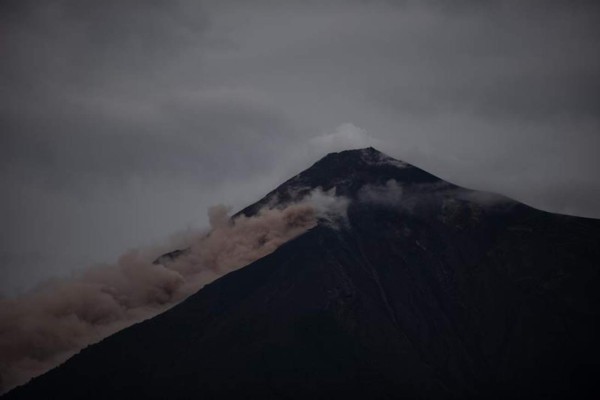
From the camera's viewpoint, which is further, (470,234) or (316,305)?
(470,234)

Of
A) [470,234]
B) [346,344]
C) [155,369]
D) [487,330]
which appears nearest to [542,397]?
[487,330]

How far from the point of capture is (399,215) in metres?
174

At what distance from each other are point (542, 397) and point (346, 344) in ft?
110

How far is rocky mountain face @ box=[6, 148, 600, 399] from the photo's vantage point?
440ft

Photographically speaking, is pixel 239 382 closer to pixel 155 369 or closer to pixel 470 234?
pixel 155 369

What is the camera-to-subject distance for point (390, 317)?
493 ft

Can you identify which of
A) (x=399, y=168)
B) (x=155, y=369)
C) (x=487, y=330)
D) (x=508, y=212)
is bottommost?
(x=487, y=330)

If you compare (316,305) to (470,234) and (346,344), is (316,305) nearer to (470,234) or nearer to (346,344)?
(346,344)

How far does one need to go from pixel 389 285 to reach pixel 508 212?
34.3 metres

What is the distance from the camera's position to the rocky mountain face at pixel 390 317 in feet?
440

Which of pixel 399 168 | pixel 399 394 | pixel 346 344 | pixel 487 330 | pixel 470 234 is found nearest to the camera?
pixel 399 394

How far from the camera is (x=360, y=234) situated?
560 feet

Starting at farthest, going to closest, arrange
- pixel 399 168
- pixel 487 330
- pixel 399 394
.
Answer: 1. pixel 399 168
2. pixel 487 330
3. pixel 399 394

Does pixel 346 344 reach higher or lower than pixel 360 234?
lower
